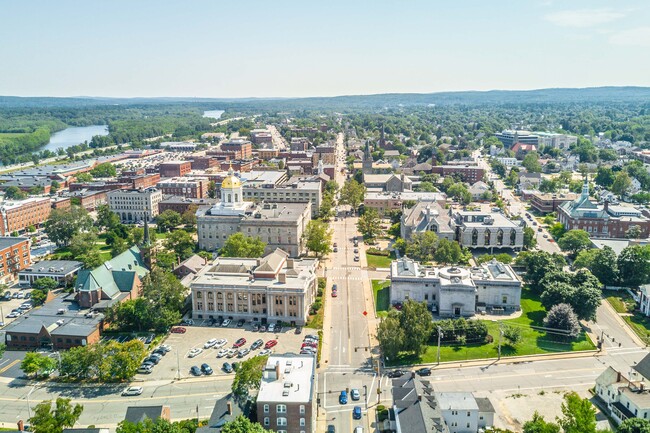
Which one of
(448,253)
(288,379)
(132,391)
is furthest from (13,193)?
(288,379)

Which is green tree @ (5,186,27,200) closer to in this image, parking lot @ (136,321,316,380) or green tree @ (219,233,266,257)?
green tree @ (219,233,266,257)

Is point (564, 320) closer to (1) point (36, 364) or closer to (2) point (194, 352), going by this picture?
(2) point (194, 352)

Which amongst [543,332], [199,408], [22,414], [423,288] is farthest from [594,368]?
[22,414]

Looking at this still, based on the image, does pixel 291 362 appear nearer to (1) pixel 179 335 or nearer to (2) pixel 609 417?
(1) pixel 179 335

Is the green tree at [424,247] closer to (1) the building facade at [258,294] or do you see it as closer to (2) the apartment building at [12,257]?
(1) the building facade at [258,294]

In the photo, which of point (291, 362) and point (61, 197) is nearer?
point (291, 362)
